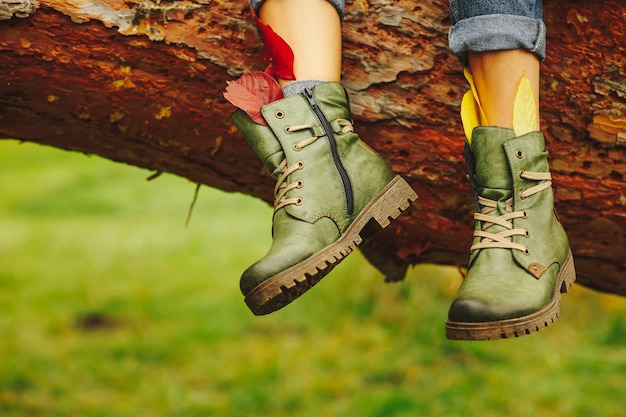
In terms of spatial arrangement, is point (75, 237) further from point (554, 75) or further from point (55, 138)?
point (554, 75)

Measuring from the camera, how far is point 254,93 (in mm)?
2018

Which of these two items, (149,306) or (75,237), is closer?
(149,306)

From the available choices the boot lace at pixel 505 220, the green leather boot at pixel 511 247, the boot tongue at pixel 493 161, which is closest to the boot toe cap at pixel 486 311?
the green leather boot at pixel 511 247

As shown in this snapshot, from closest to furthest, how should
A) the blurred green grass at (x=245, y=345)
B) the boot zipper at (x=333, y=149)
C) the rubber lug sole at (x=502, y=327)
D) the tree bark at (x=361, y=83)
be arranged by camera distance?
the rubber lug sole at (x=502, y=327)
the boot zipper at (x=333, y=149)
the tree bark at (x=361, y=83)
the blurred green grass at (x=245, y=345)

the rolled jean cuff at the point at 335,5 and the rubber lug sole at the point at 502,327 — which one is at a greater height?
the rolled jean cuff at the point at 335,5

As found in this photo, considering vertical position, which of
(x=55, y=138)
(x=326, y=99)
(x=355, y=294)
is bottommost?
(x=355, y=294)

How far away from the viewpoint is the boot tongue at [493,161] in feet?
6.23

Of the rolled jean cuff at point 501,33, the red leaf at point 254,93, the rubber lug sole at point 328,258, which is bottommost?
→ the rubber lug sole at point 328,258

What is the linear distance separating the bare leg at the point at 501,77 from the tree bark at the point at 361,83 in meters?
0.32

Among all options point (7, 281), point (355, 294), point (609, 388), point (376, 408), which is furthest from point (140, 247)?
→ point (609, 388)

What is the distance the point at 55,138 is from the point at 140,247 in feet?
18.1

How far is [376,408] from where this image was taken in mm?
4250

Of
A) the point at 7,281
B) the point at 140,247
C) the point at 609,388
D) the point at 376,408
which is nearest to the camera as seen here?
the point at 376,408

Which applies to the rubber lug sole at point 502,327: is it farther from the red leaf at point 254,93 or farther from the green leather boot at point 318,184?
the red leaf at point 254,93
